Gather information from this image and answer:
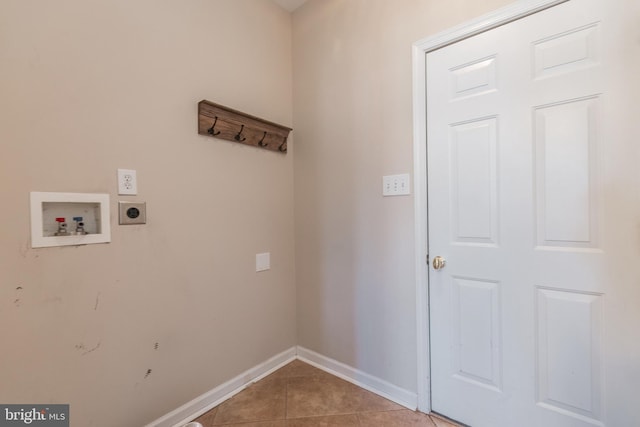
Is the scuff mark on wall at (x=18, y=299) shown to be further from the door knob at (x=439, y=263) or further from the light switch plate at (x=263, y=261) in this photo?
the door knob at (x=439, y=263)

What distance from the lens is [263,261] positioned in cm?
195

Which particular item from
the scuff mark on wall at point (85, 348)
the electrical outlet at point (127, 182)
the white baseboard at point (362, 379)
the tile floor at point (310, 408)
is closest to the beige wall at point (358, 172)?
the white baseboard at point (362, 379)

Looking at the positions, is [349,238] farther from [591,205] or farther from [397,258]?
[591,205]

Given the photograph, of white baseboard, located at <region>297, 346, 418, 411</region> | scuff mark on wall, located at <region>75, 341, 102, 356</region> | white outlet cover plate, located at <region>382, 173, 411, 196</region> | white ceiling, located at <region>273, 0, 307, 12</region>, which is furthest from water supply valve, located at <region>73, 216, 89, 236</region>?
white ceiling, located at <region>273, 0, 307, 12</region>

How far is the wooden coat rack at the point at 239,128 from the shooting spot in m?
1.59

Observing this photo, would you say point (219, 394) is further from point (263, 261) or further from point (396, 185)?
point (396, 185)

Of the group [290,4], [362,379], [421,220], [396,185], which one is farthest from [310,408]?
[290,4]

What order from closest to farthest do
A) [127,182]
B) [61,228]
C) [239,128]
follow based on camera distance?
[61,228] < [127,182] < [239,128]

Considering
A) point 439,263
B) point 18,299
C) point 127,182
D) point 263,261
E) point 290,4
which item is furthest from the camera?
point 290,4

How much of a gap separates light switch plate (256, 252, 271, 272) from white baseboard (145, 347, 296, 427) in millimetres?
660

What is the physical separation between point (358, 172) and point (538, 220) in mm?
969

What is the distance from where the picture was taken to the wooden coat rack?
5.23ft

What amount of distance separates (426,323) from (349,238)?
0.68 meters

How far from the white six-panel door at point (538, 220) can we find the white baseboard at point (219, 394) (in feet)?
3.52
